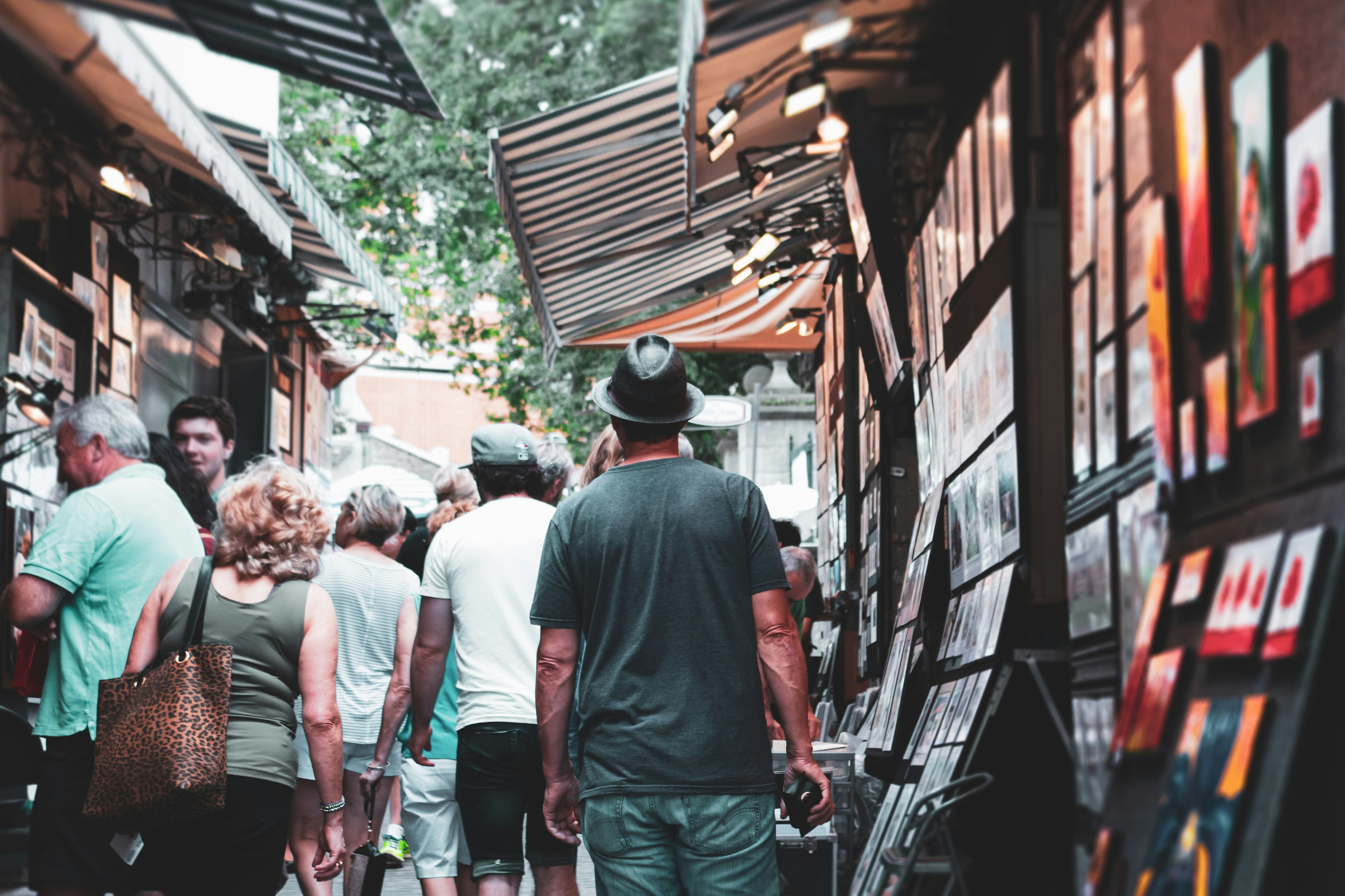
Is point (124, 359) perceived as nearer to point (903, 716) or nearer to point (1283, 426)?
point (903, 716)

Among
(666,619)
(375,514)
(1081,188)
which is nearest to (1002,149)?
(1081,188)

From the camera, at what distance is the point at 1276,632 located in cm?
196

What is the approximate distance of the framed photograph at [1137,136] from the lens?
261cm

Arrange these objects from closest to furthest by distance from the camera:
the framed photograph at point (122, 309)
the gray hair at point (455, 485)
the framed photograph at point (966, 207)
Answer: the framed photograph at point (966, 207)
the gray hair at point (455, 485)
the framed photograph at point (122, 309)

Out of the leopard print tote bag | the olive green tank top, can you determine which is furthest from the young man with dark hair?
the leopard print tote bag

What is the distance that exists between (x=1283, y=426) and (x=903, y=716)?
365cm

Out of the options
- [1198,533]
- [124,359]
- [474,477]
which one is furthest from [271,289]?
[1198,533]

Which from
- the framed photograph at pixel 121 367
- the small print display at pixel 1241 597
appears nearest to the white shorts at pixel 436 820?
the small print display at pixel 1241 597

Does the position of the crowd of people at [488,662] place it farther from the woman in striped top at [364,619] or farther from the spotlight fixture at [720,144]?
the spotlight fixture at [720,144]

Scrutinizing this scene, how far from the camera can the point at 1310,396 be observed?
198 cm

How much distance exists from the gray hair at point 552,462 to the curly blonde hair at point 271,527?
0.94 m

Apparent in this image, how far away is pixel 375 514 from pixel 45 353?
261 cm

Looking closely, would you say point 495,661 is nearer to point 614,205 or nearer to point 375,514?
point 375,514

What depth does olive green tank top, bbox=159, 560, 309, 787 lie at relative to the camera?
13.5 feet
